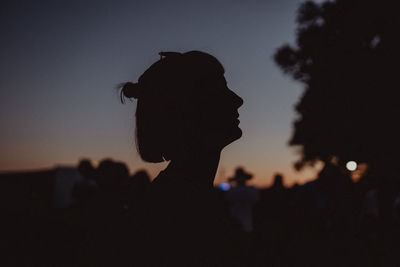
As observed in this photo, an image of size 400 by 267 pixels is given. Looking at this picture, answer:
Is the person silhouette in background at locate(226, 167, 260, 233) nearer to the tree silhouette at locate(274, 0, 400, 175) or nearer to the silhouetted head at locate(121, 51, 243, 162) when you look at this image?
the silhouetted head at locate(121, 51, 243, 162)

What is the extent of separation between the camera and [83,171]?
5.38 meters

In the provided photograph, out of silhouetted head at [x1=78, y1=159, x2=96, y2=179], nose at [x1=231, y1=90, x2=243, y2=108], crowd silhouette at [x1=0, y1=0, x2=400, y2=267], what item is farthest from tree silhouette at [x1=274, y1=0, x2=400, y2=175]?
nose at [x1=231, y1=90, x2=243, y2=108]

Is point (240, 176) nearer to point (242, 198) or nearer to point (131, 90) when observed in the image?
point (242, 198)

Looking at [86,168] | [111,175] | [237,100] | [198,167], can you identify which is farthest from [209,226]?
[86,168]

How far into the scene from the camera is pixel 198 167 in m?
1.13

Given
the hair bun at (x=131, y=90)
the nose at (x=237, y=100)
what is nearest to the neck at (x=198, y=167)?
the nose at (x=237, y=100)

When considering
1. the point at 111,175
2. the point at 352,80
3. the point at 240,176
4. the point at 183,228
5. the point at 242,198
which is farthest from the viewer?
the point at 352,80

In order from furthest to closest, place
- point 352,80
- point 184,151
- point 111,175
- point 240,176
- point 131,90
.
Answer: point 352,80, point 240,176, point 111,175, point 131,90, point 184,151

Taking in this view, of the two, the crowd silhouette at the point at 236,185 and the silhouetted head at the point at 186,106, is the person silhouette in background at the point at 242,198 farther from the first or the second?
the silhouetted head at the point at 186,106

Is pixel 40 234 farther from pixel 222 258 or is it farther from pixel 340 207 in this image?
pixel 222 258

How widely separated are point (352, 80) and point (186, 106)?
54.0ft

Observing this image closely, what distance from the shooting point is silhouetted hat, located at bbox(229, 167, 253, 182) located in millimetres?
7824

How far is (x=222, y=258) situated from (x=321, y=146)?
18.1m

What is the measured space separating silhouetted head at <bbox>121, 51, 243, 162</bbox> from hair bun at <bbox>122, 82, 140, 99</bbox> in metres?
0.04
